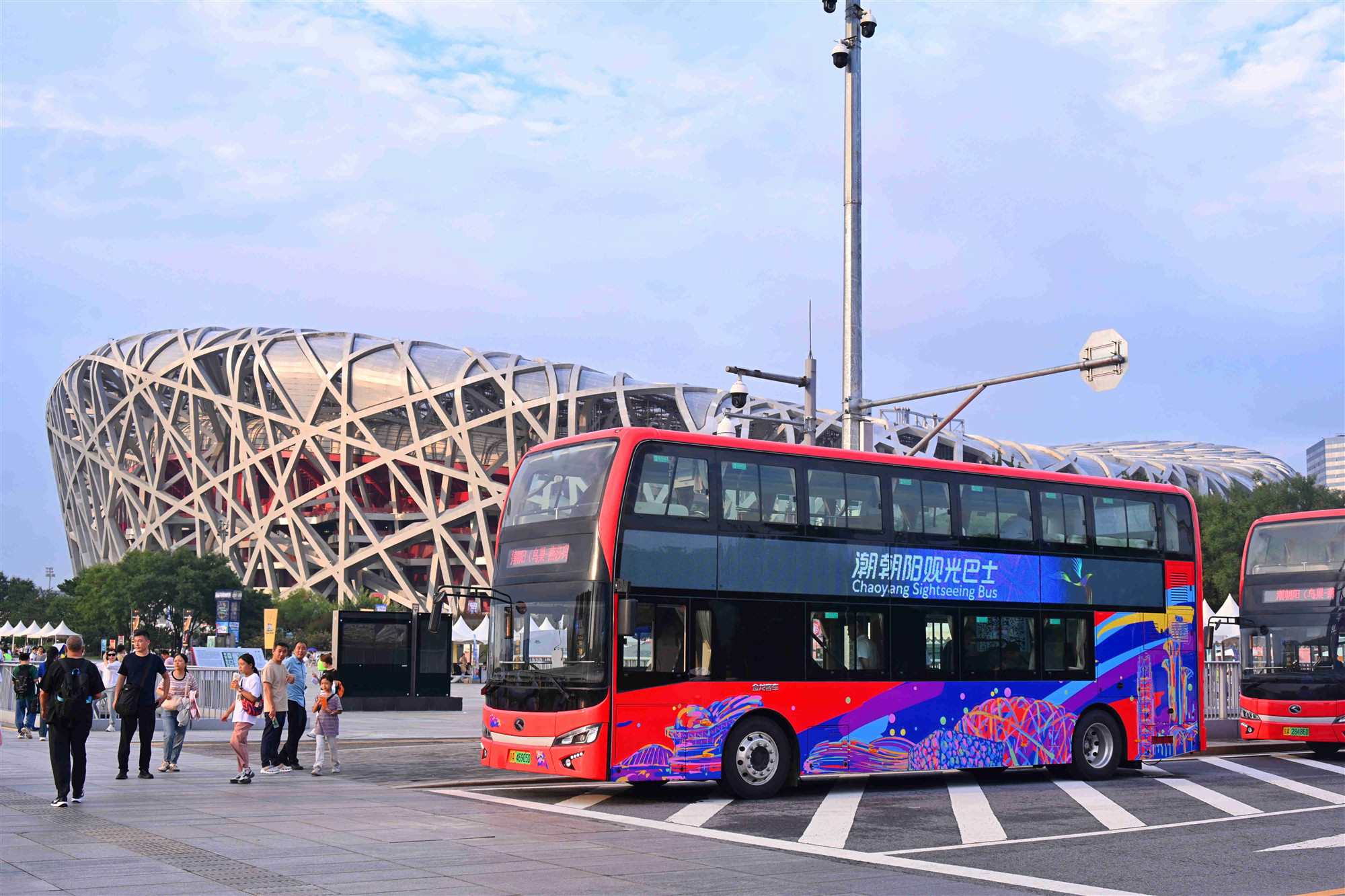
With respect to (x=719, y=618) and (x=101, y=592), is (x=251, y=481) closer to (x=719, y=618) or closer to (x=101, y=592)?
(x=101, y=592)

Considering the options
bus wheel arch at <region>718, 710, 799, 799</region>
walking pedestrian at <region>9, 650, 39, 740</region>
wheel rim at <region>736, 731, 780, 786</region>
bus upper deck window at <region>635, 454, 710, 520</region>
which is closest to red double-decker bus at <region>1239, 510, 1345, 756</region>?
bus wheel arch at <region>718, 710, 799, 799</region>

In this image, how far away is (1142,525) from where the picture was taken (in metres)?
17.0

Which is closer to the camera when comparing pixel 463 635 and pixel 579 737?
pixel 579 737

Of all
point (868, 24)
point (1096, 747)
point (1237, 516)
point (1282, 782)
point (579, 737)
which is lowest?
point (1282, 782)

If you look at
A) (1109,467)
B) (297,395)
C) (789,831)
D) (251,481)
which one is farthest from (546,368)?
(789,831)

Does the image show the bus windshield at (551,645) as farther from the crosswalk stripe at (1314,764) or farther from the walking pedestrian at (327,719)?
the crosswalk stripe at (1314,764)

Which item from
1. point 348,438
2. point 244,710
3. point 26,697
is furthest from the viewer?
point 348,438

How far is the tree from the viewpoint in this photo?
181 ft

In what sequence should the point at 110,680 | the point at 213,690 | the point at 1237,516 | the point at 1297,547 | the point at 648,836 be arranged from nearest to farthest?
1. the point at 648,836
2. the point at 1297,547
3. the point at 110,680
4. the point at 213,690
5. the point at 1237,516

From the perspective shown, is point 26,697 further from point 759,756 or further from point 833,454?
point 833,454

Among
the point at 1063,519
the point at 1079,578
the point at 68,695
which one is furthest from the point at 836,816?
the point at 68,695

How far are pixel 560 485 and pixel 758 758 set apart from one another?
376 centimetres

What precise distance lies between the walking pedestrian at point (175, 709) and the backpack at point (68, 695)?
346 cm

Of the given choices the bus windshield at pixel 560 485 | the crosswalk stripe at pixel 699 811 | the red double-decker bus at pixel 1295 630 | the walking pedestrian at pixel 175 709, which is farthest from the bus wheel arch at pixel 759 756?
the red double-decker bus at pixel 1295 630
